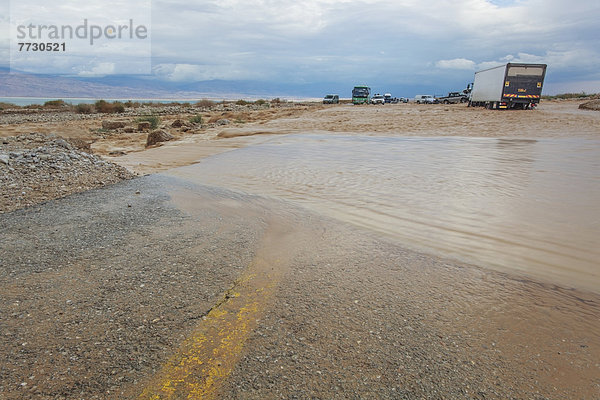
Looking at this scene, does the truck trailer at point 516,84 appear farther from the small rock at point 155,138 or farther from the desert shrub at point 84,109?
the desert shrub at point 84,109

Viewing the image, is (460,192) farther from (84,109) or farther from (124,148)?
(84,109)

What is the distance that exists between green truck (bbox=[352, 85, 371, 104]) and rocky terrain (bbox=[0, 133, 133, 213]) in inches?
1996

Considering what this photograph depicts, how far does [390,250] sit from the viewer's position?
3.97 meters

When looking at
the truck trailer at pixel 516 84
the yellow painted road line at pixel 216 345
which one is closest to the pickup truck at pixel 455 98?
the truck trailer at pixel 516 84

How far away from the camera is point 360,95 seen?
5581 cm

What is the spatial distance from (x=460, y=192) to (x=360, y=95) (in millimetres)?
52173

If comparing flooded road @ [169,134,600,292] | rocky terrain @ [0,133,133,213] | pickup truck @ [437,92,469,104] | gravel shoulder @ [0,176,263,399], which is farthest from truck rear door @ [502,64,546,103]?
gravel shoulder @ [0,176,263,399]

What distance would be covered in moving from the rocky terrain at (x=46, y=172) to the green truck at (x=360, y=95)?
50.7 m

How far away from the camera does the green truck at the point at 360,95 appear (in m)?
55.3

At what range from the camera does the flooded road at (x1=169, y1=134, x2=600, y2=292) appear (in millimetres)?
3996

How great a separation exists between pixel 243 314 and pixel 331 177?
5448mm

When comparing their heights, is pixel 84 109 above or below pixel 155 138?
above

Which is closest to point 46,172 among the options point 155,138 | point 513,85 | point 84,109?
point 155,138

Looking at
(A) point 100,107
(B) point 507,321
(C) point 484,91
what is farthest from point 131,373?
(C) point 484,91
